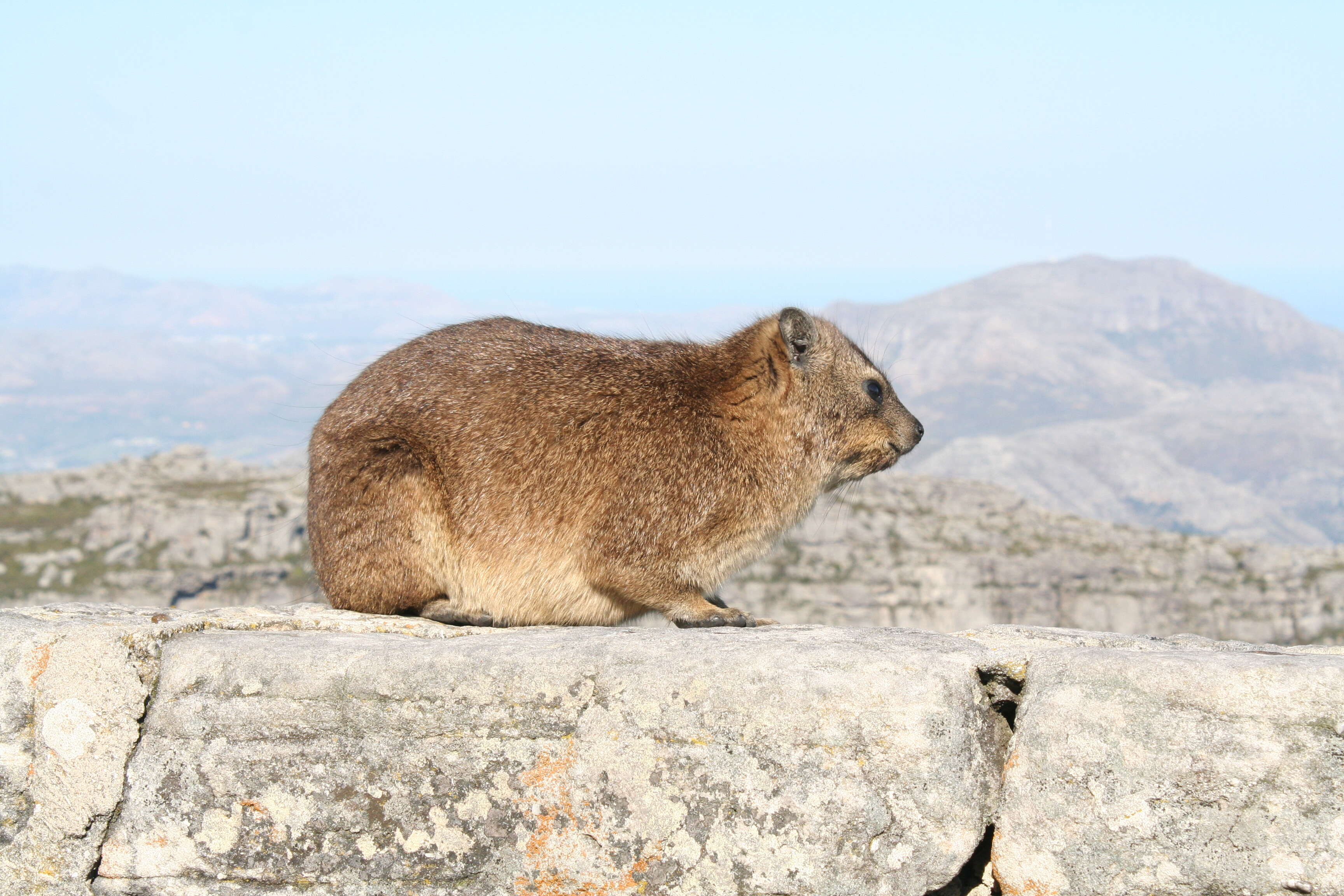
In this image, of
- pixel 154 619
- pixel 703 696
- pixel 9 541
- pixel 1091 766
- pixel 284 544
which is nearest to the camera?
pixel 1091 766

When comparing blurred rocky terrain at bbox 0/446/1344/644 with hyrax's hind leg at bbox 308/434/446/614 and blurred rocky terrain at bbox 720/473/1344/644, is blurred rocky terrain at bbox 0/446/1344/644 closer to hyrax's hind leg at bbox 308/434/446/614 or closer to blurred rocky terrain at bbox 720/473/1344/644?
blurred rocky terrain at bbox 720/473/1344/644

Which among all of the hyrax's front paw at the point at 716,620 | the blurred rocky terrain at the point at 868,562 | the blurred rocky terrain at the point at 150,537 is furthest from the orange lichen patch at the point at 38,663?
the blurred rocky terrain at the point at 868,562

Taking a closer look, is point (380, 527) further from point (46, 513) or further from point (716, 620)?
point (46, 513)

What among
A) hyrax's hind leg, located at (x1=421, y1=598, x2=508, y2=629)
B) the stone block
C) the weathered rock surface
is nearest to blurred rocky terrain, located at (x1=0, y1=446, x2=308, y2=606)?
hyrax's hind leg, located at (x1=421, y1=598, x2=508, y2=629)

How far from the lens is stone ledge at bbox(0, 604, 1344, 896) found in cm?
519

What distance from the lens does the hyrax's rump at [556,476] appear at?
794 cm

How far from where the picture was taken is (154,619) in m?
6.75

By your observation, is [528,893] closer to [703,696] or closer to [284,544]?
[703,696]

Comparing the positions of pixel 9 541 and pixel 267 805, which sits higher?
pixel 267 805

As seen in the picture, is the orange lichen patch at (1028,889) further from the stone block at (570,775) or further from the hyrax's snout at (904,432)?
the hyrax's snout at (904,432)

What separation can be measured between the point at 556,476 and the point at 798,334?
2.38 meters

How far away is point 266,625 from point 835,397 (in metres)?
4.83

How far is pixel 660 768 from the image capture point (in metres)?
5.61

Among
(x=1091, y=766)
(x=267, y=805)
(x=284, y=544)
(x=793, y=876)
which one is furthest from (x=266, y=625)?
(x=284, y=544)
